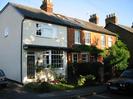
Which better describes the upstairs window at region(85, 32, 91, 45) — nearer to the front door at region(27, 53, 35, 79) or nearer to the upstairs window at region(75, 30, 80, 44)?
the upstairs window at region(75, 30, 80, 44)

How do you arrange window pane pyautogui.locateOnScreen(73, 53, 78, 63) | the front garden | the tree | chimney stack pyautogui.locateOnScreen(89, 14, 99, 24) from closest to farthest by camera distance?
the front garden
window pane pyautogui.locateOnScreen(73, 53, 78, 63)
the tree
chimney stack pyautogui.locateOnScreen(89, 14, 99, 24)

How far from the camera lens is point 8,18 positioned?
22922 mm

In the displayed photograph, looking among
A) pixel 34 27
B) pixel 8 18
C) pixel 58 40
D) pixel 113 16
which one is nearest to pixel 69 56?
pixel 58 40

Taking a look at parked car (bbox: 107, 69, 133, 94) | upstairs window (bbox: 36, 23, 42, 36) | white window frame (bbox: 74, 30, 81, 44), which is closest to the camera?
parked car (bbox: 107, 69, 133, 94)

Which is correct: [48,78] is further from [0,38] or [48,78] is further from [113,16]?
[113,16]

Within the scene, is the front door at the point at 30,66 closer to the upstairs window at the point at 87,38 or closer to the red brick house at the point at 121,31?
the upstairs window at the point at 87,38

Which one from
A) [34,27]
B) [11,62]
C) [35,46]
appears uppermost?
[34,27]

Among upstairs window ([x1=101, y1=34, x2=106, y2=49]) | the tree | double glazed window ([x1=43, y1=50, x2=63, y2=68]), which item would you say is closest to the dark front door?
double glazed window ([x1=43, y1=50, x2=63, y2=68])

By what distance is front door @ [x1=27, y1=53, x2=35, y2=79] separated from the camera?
20.2m

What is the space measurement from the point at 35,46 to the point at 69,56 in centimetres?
531

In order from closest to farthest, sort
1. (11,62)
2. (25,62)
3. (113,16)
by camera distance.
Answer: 1. (25,62)
2. (11,62)
3. (113,16)

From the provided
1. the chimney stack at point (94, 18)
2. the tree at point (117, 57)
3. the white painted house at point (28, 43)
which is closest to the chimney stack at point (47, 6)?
the white painted house at point (28, 43)

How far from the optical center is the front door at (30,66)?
2017 centimetres

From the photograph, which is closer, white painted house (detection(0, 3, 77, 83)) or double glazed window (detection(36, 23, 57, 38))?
white painted house (detection(0, 3, 77, 83))
